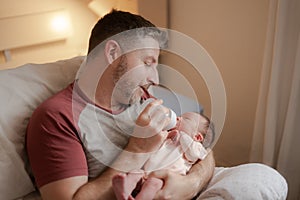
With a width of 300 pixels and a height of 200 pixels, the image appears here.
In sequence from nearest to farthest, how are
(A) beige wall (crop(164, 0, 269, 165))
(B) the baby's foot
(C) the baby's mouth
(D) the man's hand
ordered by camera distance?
(B) the baby's foot, (D) the man's hand, (C) the baby's mouth, (A) beige wall (crop(164, 0, 269, 165))

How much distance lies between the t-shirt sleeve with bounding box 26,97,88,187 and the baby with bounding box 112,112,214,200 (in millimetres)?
144

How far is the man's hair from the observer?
1.29 meters

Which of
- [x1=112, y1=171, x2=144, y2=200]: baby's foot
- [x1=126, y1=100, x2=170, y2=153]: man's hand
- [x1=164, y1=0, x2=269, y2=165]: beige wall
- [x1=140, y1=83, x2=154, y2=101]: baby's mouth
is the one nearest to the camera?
[x1=112, y1=171, x2=144, y2=200]: baby's foot

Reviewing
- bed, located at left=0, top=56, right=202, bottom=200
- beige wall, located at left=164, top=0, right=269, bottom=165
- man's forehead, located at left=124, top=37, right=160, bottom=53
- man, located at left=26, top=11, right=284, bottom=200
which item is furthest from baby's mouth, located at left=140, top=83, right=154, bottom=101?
beige wall, located at left=164, top=0, right=269, bottom=165

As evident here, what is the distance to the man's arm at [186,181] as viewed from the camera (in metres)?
1.14

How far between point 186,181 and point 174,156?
0.10m

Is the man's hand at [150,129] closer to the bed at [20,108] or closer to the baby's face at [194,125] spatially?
the baby's face at [194,125]

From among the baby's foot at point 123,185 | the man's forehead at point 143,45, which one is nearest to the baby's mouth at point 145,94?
the man's forehead at point 143,45

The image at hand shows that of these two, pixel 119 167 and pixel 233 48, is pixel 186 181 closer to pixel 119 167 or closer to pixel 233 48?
pixel 119 167

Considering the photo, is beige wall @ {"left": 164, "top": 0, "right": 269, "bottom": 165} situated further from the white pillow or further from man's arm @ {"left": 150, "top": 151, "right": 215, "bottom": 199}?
the white pillow

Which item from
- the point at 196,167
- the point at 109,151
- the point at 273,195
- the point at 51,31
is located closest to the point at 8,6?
the point at 51,31

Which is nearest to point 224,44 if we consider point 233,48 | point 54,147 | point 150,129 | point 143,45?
point 233,48

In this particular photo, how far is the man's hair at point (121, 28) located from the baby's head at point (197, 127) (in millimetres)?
297

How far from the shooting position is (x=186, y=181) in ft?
3.92
